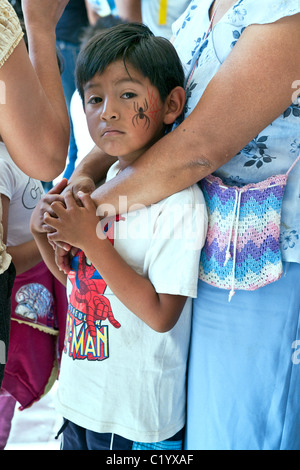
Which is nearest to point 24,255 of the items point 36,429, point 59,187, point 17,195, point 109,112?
point 17,195

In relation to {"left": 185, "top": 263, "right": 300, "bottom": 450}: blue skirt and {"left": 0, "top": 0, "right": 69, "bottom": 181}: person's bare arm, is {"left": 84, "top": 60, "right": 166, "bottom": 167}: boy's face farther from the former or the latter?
{"left": 185, "top": 263, "right": 300, "bottom": 450}: blue skirt

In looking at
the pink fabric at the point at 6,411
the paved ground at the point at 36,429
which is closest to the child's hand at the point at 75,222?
the pink fabric at the point at 6,411

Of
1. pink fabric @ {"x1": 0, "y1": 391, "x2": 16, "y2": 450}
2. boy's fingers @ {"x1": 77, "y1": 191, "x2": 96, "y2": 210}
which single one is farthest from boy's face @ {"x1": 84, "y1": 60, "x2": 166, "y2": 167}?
pink fabric @ {"x1": 0, "y1": 391, "x2": 16, "y2": 450}

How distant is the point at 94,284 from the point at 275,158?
1.46ft

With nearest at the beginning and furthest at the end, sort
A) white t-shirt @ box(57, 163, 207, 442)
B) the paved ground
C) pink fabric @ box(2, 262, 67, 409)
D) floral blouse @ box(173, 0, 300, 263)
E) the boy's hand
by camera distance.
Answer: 1. floral blouse @ box(173, 0, 300, 263)
2. white t-shirt @ box(57, 163, 207, 442)
3. the boy's hand
4. pink fabric @ box(2, 262, 67, 409)
5. the paved ground

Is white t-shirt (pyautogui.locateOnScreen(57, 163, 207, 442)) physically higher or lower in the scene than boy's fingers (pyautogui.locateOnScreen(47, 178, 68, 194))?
lower

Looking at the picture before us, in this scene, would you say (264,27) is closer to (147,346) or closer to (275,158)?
(275,158)

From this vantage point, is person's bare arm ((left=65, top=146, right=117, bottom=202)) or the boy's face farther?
person's bare arm ((left=65, top=146, right=117, bottom=202))

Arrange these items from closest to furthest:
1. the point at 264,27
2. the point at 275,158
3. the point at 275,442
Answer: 1. the point at 264,27
2. the point at 275,158
3. the point at 275,442

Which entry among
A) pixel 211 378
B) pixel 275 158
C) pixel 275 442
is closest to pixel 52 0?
pixel 275 158

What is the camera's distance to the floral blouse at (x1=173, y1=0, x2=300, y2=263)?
3.06ft

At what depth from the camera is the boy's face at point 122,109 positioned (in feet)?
3.41

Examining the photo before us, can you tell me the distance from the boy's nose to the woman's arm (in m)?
0.10

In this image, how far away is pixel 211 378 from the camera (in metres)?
1.12
